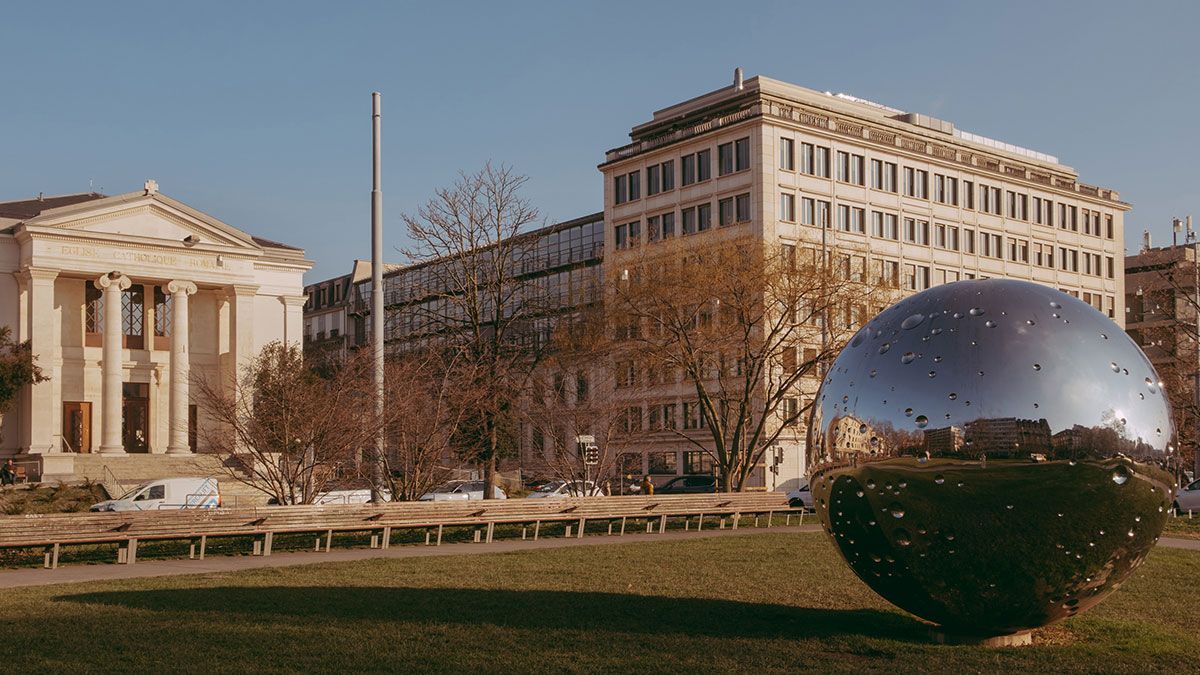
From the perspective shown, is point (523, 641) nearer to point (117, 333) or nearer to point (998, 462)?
point (998, 462)

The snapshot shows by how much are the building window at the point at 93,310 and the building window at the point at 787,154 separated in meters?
40.6

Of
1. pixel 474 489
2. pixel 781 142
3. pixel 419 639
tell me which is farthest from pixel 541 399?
pixel 781 142

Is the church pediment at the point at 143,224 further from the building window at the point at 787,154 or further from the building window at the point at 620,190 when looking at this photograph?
the building window at the point at 787,154

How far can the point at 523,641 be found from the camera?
436 inches

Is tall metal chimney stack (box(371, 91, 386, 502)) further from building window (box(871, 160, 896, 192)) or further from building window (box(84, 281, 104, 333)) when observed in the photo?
building window (box(871, 160, 896, 192))

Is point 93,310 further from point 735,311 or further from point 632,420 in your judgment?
point 735,311

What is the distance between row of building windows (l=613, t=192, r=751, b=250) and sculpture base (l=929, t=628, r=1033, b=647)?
68.1 meters

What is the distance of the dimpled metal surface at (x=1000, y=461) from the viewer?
9.82 metres

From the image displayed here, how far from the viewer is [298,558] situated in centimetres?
2258

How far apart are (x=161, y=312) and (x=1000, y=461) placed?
6487 centimetres

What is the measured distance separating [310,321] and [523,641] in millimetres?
123996

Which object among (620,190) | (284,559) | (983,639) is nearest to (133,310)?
(620,190)

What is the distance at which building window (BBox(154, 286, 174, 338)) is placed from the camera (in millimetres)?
68375

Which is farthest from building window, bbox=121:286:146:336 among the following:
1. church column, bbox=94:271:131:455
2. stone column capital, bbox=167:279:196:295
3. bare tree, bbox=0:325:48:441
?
bare tree, bbox=0:325:48:441
